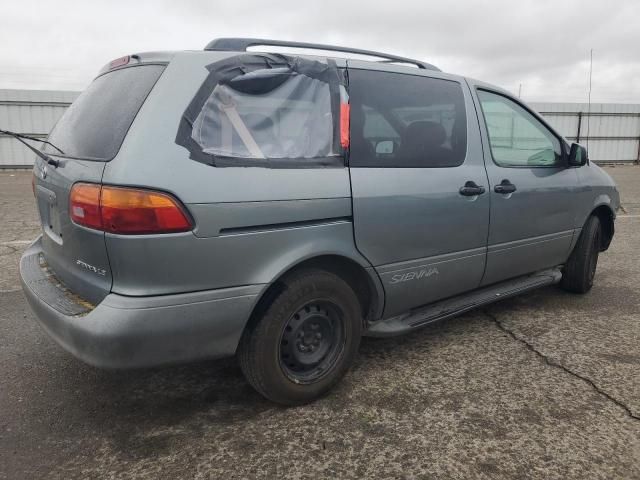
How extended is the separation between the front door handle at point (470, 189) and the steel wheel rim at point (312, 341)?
3.54 feet

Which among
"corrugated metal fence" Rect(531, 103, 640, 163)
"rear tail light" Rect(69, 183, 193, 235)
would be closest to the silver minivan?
"rear tail light" Rect(69, 183, 193, 235)

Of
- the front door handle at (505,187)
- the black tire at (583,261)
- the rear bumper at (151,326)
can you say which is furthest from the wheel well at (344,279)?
the black tire at (583,261)

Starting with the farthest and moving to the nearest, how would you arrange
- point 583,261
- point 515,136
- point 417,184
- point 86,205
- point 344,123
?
1. point 583,261
2. point 515,136
3. point 417,184
4. point 344,123
5. point 86,205

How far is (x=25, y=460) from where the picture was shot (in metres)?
2.15

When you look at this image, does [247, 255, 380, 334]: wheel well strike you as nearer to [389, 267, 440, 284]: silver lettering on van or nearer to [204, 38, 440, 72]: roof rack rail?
[389, 267, 440, 284]: silver lettering on van

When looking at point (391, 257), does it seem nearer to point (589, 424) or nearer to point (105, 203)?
point (589, 424)

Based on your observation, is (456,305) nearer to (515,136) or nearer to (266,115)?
(515,136)

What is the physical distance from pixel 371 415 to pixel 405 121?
1.58m

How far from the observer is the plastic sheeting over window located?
2.19 meters

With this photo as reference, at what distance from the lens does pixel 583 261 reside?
4.20 metres

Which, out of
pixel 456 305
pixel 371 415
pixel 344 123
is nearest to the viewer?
pixel 371 415

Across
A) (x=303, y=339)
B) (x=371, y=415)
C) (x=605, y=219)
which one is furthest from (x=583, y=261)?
(x=303, y=339)

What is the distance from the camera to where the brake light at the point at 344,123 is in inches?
101

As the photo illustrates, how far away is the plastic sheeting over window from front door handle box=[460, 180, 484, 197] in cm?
90
